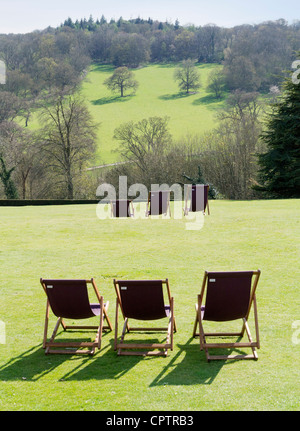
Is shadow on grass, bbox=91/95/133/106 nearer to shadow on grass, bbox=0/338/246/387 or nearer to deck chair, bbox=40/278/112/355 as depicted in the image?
deck chair, bbox=40/278/112/355

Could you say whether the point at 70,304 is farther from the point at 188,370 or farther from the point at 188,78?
the point at 188,78

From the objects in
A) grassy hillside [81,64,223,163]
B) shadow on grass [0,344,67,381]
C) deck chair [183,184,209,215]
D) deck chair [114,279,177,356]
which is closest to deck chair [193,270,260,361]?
deck chair [114,279,177,356]

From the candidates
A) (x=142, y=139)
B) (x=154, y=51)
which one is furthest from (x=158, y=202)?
(x=154, y=51)

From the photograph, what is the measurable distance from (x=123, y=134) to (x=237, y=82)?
4003 cm

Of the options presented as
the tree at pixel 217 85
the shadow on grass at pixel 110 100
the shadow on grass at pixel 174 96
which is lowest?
the shadow on grass at pixel 110 100

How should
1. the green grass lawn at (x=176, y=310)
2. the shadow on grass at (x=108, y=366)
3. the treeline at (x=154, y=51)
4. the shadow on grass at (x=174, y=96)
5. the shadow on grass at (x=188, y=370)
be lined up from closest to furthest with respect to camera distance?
1. the green grass lawn at (x=176, y=310)
2. the shadow on grass at (x=188, y=370)
3. the shadow on grass at (x=108, y=366)
4. the treeline at (x=154, y=51)
5. the shadow on grass at (x=174, y=96)

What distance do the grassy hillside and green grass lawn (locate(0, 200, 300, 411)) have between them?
53.1 metres

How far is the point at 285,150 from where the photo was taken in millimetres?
33562

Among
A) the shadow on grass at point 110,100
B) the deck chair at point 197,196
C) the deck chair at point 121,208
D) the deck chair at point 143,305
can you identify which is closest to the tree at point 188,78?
the shadow on grass at point 110,100

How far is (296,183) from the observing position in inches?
1299

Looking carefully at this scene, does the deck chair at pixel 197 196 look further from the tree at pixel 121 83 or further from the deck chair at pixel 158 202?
the tree at pixel 121 83

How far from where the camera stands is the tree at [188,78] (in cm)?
9950

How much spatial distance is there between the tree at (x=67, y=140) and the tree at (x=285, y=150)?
71.9 ft

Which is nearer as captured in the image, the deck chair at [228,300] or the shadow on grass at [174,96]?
the deck chair at [228,300]
